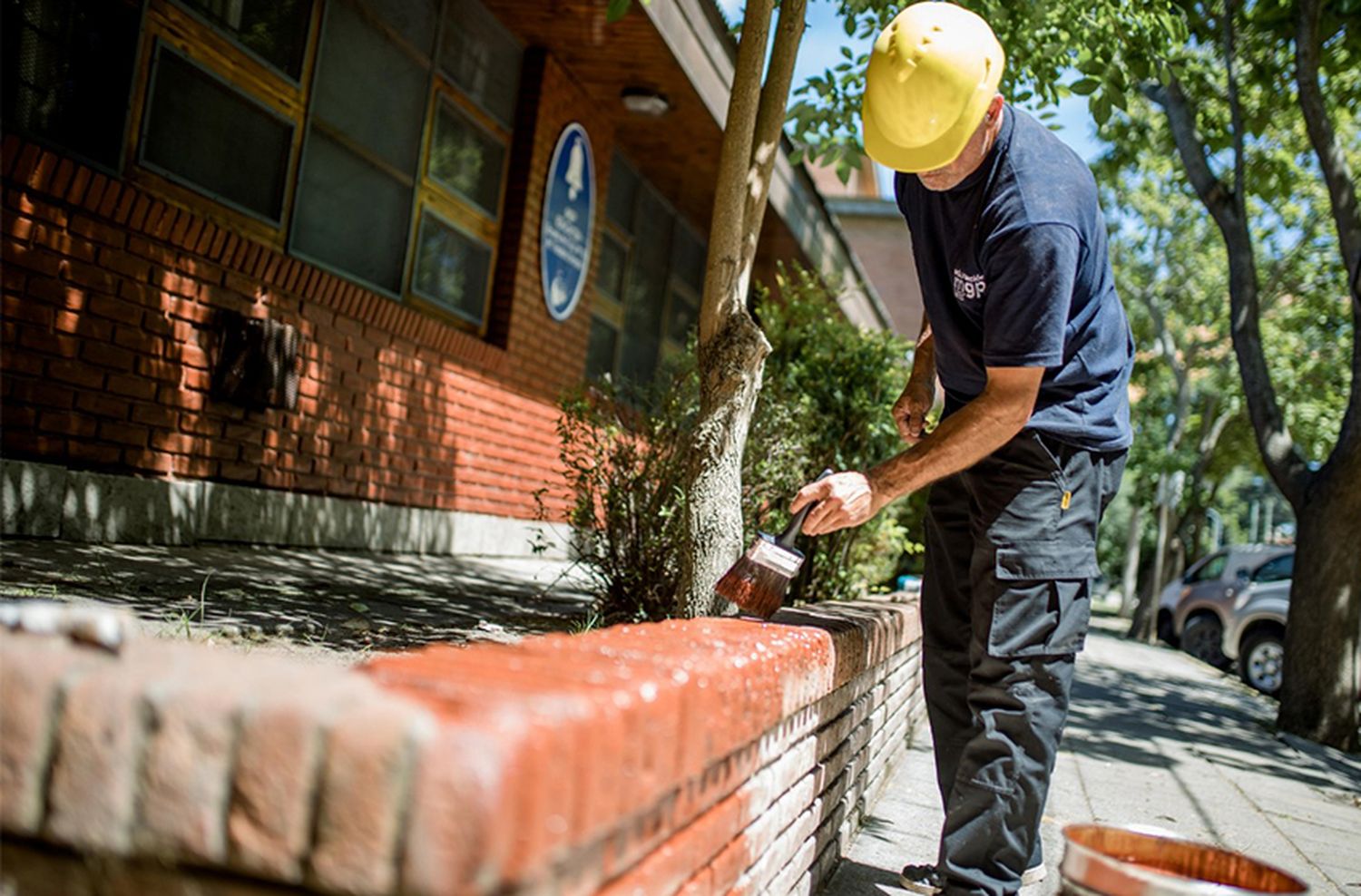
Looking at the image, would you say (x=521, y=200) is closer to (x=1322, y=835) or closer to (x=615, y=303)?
(x=615, y=303)

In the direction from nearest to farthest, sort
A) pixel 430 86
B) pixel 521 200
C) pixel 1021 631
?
pixel 1021 631 → pixel 430 86 → pixel 521 200

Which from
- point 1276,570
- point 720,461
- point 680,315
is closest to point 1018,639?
point 720,461

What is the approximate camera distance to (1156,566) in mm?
21922

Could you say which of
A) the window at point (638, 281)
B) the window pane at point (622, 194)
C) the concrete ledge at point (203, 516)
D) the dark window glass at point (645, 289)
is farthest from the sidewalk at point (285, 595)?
the dark window glass at point (645, 289)

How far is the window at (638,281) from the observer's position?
37.5 feet

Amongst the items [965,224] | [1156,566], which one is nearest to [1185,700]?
[965,224]

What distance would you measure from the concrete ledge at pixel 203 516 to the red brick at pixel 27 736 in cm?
336

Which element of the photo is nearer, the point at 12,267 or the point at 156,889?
the point at 156,889

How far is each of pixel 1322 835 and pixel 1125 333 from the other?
2988 millimetres

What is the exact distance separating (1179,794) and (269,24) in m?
6.21

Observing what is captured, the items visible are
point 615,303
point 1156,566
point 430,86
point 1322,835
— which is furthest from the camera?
point 1156,566

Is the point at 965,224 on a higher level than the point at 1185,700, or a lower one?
higher

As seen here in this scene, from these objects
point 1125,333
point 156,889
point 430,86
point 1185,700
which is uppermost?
point 430,86

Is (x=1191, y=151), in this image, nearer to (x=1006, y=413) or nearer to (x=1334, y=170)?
(x=1334, y=170)
